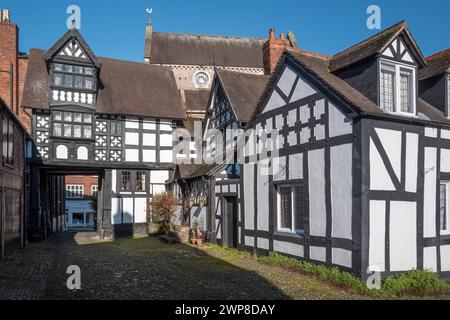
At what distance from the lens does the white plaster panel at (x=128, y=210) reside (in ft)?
78.9

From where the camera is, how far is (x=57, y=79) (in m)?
22.3

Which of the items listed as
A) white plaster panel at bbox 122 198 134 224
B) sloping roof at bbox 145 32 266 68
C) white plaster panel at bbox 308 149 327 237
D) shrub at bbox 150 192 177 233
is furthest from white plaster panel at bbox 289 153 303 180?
sloping roof at bbox 145 32 266 68

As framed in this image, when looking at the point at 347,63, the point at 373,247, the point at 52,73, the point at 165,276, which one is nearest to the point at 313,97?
the point at 347,63

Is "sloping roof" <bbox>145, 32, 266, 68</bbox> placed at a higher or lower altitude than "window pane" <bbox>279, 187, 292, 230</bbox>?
higher

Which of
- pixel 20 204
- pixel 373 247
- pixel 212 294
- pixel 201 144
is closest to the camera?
pixel 212 294

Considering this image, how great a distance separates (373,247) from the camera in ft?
32.6

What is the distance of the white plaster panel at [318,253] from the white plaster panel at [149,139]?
15115 millimetres

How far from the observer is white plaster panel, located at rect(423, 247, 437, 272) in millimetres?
10797

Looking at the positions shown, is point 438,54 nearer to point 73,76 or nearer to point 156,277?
point 156,277

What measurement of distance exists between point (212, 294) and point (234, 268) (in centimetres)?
344

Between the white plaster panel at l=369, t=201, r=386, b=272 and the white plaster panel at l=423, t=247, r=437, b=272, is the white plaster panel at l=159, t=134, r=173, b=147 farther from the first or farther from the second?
the white plaster panel at l=423, t=247, r=437, b=272

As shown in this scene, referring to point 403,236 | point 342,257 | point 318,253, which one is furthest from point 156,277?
point 403,236

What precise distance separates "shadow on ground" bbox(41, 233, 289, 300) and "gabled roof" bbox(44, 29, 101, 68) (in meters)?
10.9

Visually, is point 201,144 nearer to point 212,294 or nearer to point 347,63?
point 347,63
